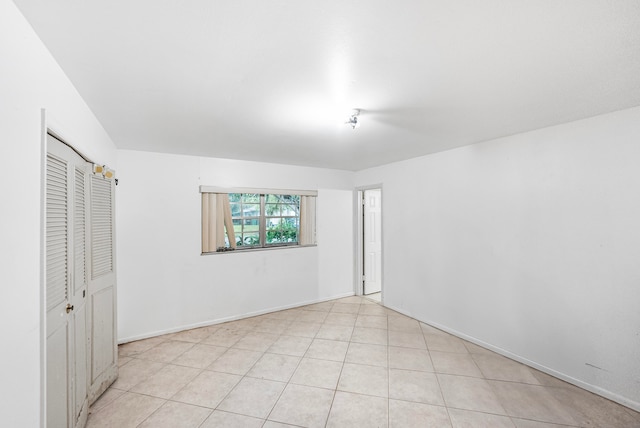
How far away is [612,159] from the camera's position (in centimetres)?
215

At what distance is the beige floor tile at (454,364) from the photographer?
257 centimetres

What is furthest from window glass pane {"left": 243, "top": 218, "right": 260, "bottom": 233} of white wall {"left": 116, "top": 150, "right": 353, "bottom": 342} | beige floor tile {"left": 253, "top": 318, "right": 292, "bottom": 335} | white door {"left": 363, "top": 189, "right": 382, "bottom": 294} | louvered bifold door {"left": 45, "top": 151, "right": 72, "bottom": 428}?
louvered bifold door {"left": 45, "top": 151, "right": 72, "bottom": 428}

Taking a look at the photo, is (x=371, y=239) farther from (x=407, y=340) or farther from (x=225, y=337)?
(x=225, y=337)

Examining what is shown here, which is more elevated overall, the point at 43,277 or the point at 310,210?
the point at 310,210

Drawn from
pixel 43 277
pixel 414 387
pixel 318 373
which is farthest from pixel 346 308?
pixel 43 277

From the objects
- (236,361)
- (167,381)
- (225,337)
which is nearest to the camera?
(167,381)

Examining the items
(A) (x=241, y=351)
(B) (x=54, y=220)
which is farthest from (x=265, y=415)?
(B) (x=54, y=220)

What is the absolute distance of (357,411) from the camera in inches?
81.2

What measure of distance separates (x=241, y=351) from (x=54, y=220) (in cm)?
222

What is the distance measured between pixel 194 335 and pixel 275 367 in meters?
1.37

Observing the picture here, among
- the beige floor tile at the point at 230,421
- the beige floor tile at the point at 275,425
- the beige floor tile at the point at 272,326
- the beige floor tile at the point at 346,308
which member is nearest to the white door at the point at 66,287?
the beige floor tile at the point at 230,421

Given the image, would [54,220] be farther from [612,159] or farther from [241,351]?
[612,159]

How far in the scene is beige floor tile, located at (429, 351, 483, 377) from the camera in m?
2.57

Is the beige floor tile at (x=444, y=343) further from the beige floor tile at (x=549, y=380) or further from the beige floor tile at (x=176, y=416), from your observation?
the beige floor tile at (x=176, y=416)
